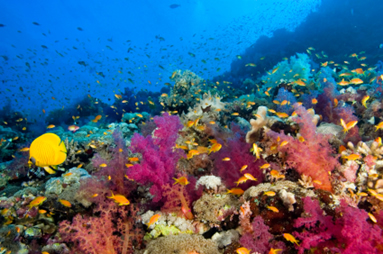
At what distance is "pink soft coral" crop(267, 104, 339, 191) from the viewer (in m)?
2.88

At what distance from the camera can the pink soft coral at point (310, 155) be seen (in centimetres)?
288

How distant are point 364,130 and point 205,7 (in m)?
120

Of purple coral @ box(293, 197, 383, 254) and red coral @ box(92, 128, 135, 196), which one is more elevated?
purple coral @ box(293, 197, 383, 254)

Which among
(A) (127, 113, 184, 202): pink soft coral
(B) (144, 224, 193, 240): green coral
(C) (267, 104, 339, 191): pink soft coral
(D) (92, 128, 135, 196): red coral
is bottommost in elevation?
(B) (144, 224, 193, 240): green coral

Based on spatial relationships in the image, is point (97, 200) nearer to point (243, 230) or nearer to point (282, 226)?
point (243, 230)

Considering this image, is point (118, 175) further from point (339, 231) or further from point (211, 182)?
point (339, 231)

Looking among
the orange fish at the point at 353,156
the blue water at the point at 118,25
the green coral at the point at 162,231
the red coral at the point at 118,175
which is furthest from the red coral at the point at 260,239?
→ the blue water at the point at 118,25

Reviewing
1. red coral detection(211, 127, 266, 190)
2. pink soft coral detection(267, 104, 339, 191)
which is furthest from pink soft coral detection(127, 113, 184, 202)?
pink soft coral detection(267, 104, 339, 191)

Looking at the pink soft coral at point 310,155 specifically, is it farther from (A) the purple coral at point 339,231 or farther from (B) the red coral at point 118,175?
(B) the red coral at point 118,175

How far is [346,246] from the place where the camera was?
183cm

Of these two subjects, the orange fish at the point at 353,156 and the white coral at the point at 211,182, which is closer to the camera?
the orange fish at the point at 353,156

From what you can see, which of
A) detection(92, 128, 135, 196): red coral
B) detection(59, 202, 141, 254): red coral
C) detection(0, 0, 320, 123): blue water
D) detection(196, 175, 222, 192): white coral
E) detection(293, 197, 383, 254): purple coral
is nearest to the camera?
detection(293, 197, 383, 254): purple coral

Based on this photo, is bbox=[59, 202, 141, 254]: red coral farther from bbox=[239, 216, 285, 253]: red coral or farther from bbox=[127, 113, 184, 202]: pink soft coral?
bbox=[239, 216, 285, 253]: red coral

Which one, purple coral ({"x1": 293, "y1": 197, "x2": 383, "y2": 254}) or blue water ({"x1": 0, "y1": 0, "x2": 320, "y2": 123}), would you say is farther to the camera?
blue water ({"x1": 0, "y1": 0, "x2": 320, "y2": 123})
